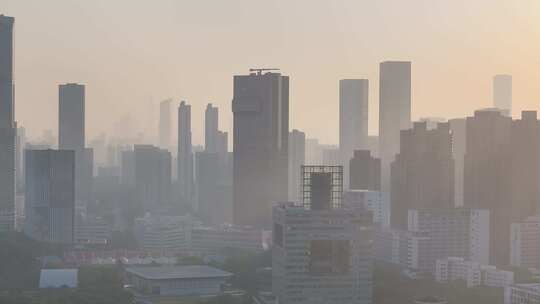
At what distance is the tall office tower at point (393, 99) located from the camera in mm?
47656

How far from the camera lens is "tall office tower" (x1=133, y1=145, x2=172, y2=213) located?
44.7 metres

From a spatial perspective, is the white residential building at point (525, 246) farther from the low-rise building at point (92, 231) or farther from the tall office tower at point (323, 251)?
the low-rise building at point (92, 231)

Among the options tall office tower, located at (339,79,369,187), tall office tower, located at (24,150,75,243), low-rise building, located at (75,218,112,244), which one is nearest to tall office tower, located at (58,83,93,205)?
tall office tower, located at (339,79,369,187)

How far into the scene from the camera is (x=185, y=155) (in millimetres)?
49906

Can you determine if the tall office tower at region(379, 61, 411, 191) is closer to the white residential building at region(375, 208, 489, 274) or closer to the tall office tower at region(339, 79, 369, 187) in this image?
the tall office tower at region(339, 79, 369, 187)

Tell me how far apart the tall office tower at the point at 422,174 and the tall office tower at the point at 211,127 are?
17.9 metres

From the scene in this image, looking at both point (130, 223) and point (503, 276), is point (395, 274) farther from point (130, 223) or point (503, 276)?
point (130, 223)

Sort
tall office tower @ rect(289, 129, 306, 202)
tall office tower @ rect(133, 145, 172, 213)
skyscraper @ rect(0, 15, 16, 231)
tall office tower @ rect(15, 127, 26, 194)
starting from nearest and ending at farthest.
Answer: skyscraper @ rect(0, 15, 16, 231) → tall office tower @ rect(289, 129, 306, 202) → tall office tower @ rect(15, 127, 26, 194) → tall office tower @ rect(133, 145, 172, 213)

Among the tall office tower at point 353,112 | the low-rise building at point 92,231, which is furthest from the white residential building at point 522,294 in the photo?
the tall office tower at point 353,112

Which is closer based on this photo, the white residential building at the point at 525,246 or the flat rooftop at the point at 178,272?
the flat rooftop at the point at 178,272

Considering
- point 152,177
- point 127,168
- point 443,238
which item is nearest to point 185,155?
point 127,168

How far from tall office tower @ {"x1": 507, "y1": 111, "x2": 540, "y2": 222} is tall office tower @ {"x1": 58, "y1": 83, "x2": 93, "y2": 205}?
20.7 metres

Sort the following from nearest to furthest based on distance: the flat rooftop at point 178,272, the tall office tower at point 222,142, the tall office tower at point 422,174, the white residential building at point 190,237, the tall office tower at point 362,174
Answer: the flat rooftop at point 178,272, the tall office tower at point 422,174, the white residential building at point 190,237, the tall office tower at point 362,174, the tall office tower at point 222,142

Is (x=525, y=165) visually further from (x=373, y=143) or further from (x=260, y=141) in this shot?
(x=373, y=143)
